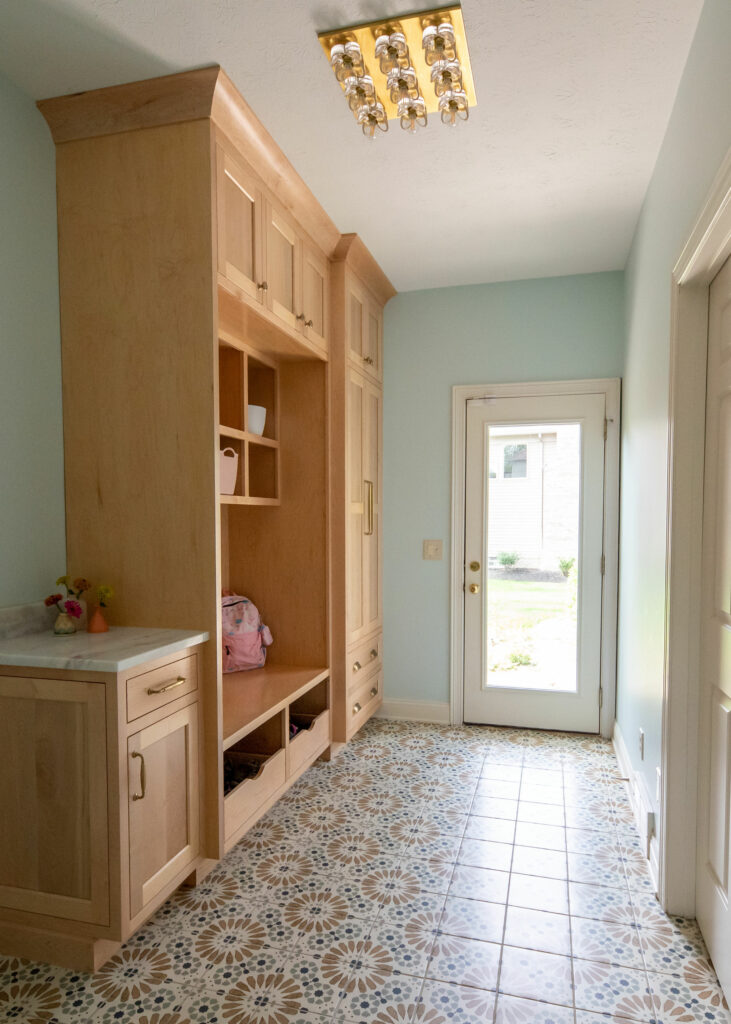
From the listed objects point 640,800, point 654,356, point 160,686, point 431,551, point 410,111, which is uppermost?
point 410,111

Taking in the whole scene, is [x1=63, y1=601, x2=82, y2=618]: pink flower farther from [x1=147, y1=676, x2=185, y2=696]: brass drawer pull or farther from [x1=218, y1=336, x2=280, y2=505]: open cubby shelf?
[x1=218, y1=336, x2=280, y2=505]: open cubby shelf

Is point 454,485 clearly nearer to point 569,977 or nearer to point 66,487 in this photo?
point 66,487

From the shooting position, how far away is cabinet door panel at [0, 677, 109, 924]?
5.56ft

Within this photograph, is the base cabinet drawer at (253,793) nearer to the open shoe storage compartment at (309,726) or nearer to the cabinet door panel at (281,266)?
the open shoe storage compartment at (309,726)

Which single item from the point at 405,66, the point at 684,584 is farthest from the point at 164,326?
the point at 684,584

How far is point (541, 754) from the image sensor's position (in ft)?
10.8

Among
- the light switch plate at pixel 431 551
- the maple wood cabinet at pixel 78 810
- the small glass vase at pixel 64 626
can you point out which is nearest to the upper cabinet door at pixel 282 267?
the small glass vase at pixel 64 626

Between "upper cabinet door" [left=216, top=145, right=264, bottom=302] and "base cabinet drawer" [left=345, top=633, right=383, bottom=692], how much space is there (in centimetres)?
185

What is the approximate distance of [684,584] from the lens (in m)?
1.93

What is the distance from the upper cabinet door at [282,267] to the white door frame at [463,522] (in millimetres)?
1359

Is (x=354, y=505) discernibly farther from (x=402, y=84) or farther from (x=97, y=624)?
(x=402, y=84)

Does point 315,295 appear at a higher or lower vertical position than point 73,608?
higher

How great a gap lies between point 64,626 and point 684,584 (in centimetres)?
193

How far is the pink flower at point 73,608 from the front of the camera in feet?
6.52
